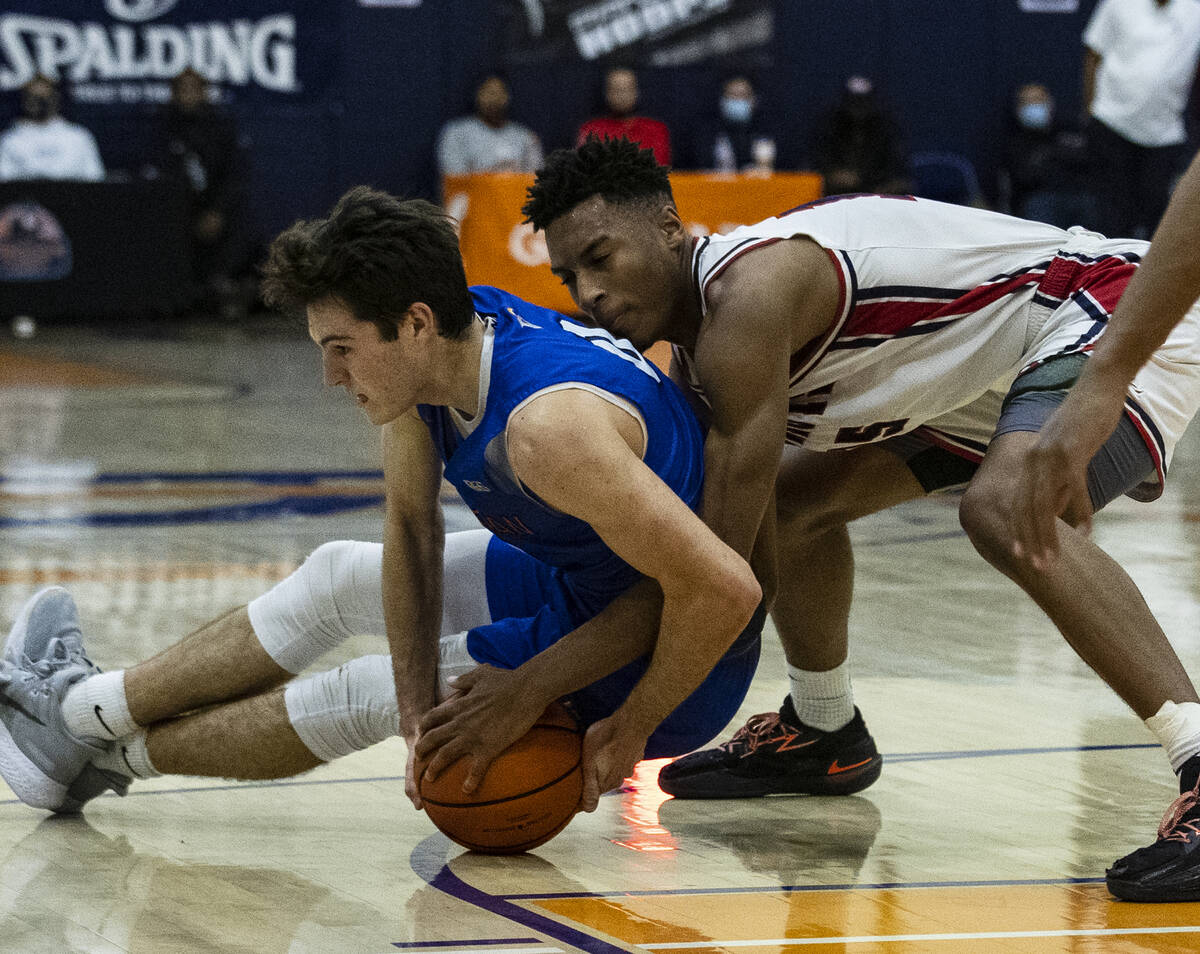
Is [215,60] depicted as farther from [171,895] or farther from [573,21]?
[171,895]

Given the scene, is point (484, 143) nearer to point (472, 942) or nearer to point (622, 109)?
point (622, 109)

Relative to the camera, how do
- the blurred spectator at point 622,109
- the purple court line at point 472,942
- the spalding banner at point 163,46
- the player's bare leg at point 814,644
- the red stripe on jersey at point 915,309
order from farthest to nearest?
the spalding banner at point 163,46, the blurred spectator at point 622,109, the player's bare leg at point 814,644, the red stripe on jersey at point 915,309, the purple court line at point 472,942

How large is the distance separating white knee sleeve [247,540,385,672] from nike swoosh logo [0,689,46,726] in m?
0.44

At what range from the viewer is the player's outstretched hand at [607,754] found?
9.96 feet

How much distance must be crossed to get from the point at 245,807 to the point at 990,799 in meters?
1.42

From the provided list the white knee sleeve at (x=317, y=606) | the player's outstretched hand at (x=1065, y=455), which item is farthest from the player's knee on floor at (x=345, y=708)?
the player's outstretched hand at (x=1065, y=455)

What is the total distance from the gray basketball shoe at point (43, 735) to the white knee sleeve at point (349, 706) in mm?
421

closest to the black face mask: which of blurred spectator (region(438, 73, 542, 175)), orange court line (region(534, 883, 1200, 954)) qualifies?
blurred spectator (region(438, 73, 542, 175))

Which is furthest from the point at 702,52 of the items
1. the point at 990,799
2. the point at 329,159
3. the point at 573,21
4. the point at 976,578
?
the point at 990,799

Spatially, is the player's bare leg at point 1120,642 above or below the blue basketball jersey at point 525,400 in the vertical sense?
below

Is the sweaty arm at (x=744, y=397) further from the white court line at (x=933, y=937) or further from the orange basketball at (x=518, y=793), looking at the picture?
the white court line at (x=933, y=937)

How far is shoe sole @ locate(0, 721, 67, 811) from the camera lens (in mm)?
3332

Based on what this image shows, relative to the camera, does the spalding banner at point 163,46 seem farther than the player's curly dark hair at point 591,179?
Yes

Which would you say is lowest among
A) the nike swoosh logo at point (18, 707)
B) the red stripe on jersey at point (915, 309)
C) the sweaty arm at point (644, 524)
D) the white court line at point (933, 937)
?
the white court line at point (933, 937)
